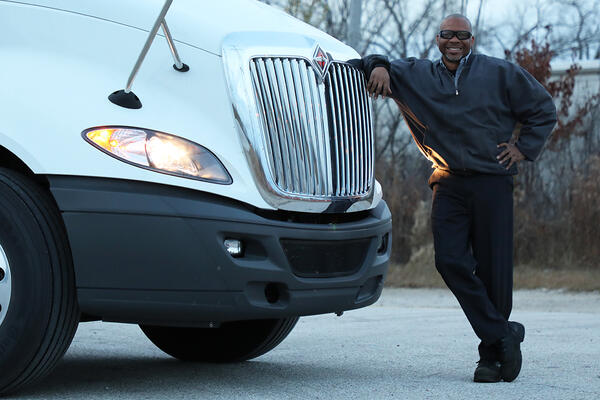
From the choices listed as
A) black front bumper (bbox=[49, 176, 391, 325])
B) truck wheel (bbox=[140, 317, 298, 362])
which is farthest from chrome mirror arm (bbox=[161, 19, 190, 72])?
truck wheel (bbox=[140, 317, 298, 362])

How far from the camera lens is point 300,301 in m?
4.47

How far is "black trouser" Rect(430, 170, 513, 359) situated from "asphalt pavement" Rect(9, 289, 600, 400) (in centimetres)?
34

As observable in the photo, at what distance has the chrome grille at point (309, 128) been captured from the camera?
4.44 metres

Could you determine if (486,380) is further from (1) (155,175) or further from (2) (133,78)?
(2) (133,78)

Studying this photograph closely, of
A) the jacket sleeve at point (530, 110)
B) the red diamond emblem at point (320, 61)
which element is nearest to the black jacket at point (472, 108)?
the jacket sleeve at point (530, 110)

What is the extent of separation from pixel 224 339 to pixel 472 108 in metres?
1.91

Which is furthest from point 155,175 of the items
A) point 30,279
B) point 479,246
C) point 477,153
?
point 479,246

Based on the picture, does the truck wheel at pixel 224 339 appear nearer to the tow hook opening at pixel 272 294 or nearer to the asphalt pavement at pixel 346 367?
the asphalt pavement at pixel 346 367

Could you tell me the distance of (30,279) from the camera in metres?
4.25

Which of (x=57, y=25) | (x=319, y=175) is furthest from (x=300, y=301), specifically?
(x=57, y=25)

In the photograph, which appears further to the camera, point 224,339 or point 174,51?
point 224,339

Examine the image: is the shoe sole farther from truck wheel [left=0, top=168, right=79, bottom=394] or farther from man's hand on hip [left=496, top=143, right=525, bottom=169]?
truck wheel [left=0, top=168, right=79, bottom=394]

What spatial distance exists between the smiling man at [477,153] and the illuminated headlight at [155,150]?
4.00ft

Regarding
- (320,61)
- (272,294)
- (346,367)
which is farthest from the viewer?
(346,367)
